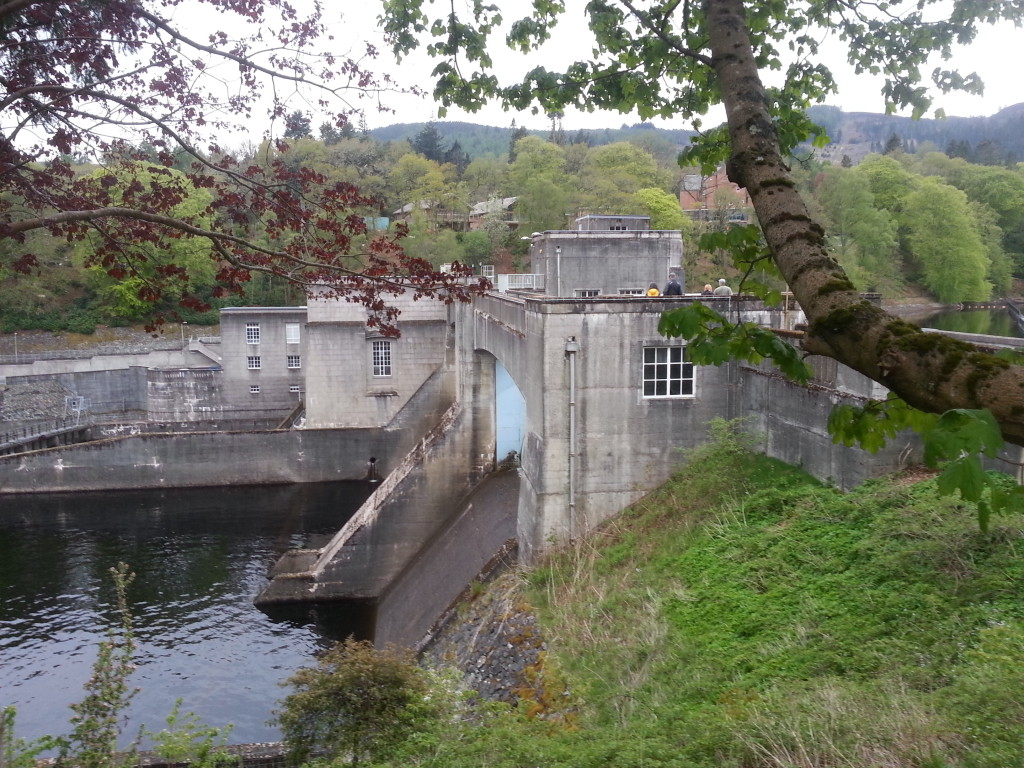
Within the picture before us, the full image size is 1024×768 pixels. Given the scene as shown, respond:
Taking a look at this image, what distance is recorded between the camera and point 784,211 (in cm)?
379

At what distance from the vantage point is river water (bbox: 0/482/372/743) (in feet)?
55.3

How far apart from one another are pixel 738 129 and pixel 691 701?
6.09m

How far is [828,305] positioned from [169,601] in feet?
71.7

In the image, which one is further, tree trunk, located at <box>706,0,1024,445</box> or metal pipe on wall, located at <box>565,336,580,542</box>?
metal pipe on wall, located at <box>565,336,580,542</box>

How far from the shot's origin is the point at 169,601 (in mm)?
21297

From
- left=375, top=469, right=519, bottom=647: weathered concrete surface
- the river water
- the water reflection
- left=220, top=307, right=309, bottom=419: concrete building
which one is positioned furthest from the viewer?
the water reflection

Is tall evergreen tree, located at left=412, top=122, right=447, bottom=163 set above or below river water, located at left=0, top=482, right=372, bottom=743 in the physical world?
above

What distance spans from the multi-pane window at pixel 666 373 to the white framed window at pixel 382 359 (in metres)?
19.0

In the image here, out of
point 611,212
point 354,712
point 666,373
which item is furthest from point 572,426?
point 611,212

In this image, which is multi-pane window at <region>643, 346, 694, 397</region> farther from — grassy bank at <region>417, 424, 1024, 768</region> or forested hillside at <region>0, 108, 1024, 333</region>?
forested hillside at <region>0, 108, 1024, 333</region>

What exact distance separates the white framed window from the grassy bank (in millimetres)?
19179

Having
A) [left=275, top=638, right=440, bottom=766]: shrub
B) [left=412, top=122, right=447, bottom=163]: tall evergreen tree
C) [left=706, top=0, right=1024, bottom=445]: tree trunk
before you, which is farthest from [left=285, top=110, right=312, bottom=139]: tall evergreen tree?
[left=412, top=122, right=447, bottom=163]: tall evergreen tree

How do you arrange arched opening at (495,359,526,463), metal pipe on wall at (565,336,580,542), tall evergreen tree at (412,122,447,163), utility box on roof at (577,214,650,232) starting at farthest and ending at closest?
tall evergreen tree at (412,122,447,163)
utility box on roof at (577,214,650,232)
arched opening at (495,359,526,463)
metal pipe on wall at (565,336,580,542)

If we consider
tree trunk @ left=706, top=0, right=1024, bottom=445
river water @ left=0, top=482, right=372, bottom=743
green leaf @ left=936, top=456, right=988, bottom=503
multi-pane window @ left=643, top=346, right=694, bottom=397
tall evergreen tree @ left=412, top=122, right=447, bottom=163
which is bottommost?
river water @ left=0, top=482, right=372, bottom=743
